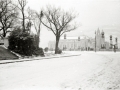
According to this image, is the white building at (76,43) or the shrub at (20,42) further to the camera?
the white building at (76,43)

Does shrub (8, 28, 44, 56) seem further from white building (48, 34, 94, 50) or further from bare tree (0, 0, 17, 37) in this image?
white building (48, 34, 94, 50)

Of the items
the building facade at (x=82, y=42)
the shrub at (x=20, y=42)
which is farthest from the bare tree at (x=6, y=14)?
the building facade at (x=82, y=42)

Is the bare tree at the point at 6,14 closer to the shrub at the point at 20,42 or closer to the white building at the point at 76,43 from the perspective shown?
the shrub at the point at 20,42

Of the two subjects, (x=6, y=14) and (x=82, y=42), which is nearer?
(x=6, y=14)

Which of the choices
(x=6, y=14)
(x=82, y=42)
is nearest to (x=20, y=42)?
(x=6, y=14)

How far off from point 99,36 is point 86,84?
115 metres

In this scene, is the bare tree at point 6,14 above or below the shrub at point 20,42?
above

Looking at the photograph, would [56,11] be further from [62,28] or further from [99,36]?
[99,36]

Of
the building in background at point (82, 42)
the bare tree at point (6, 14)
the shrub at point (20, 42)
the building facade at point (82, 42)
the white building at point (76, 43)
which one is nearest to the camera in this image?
the shrub at point (20, 42)

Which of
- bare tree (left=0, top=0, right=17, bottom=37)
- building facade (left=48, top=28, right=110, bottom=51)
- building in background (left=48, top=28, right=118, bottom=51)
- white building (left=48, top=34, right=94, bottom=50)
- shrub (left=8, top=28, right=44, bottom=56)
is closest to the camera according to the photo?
shrub (left=8, top=28, right=44, bottom=56)

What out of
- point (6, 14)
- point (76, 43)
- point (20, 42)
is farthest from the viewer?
point (76, 43)

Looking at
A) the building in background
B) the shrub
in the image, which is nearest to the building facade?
the building in background

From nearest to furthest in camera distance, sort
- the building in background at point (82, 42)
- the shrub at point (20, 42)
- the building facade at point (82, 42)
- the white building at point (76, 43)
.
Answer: the shrub at point (20, 42), the building in background at point (82, 42), the building facade at point (82, 42), the white building at point (76, 43)

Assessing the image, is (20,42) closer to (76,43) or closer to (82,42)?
(82,42)
